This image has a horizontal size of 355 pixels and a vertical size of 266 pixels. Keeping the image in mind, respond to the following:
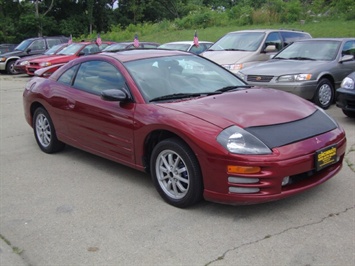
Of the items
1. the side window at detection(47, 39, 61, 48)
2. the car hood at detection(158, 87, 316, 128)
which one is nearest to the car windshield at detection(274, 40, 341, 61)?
the car hood at detection(158, 87, 316, 128)

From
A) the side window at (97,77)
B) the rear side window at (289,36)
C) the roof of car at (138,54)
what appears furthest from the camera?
the rear side window at (289,36)

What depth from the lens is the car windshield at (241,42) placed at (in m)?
11.1

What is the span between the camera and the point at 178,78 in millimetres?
4812

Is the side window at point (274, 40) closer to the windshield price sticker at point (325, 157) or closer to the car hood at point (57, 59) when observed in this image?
the windshield price sticker at point (325, 157)

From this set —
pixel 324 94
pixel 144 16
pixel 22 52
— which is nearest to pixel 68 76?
pixel 324 94

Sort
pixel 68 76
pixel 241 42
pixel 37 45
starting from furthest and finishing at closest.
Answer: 1. pixel 37 45
2. pixel 241 42
3. pixel 68 76

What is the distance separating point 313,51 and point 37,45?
15.7 m

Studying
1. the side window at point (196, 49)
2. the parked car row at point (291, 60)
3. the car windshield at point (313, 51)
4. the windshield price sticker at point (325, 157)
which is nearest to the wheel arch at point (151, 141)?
the windshield price sticker at point (325, 157)

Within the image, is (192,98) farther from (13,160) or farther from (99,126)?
(13,160)

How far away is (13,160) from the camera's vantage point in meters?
5.94

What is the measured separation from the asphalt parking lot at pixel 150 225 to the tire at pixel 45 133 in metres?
0.86

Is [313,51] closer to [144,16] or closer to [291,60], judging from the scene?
[291,60]

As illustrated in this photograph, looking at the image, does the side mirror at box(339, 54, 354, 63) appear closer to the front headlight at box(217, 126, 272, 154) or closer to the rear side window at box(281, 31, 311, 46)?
the rear side window at box(281, 31, 311, 46)

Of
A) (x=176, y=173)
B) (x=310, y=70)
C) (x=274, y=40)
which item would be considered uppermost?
(x=274, y=40)
